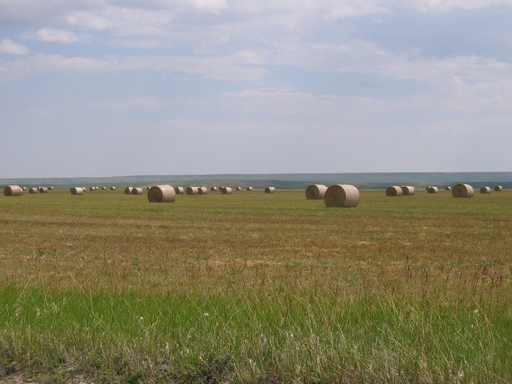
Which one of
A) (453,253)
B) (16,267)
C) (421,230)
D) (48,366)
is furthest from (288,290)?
(421,230)

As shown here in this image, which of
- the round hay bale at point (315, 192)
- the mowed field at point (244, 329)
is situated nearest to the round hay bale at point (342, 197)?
the round hay bale at point (315, 192)

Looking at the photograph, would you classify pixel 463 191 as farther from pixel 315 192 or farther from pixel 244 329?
pixel 244 329

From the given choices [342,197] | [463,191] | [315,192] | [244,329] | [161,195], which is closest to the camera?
[244,329]

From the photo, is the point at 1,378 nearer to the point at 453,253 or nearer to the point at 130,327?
the point at 130,327

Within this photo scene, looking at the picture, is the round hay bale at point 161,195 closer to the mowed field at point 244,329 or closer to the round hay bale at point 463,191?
the round hay bale at point 463,191

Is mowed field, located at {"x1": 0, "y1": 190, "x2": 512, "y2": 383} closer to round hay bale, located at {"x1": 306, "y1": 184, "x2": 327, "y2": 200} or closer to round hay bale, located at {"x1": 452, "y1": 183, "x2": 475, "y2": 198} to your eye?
round hay bale, located at {"x1": 306, "y1": 184, "x2": 327, "y2": 200}

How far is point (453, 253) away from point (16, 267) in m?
10.2

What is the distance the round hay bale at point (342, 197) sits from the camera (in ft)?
129

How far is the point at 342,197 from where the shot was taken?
1556 inches

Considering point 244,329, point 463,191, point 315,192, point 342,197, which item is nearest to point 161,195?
point 315,192

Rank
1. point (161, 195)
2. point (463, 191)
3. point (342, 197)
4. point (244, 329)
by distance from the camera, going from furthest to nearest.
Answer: point (463, 191), point (161, 195), point (342, 197), point (244, 329)

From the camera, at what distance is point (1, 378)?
17.6 ft

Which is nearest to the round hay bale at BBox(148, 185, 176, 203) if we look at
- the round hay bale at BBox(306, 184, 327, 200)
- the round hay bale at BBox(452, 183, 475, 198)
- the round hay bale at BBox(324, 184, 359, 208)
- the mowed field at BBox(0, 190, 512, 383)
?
the round hay bale at BBox(306, 184, 327, 200)

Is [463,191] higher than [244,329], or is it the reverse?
[244,329]
